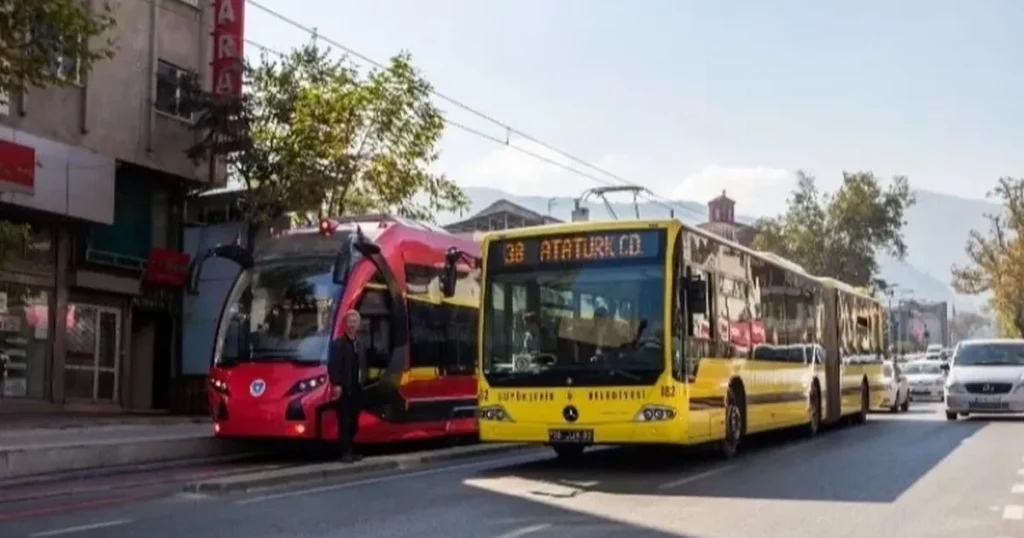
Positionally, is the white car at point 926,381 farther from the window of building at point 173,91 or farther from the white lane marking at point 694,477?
the white lane marking at point 694,477

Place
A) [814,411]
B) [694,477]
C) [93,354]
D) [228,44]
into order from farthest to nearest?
[228,44], [93,354], [814,411], [694,477]

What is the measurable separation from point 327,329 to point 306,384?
75 cm

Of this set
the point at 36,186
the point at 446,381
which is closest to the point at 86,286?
the point at 36,186

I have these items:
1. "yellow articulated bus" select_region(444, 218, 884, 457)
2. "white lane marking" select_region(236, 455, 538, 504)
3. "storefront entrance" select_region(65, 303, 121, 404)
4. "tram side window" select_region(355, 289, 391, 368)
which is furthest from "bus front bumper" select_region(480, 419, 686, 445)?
"storefront entrance" select_region(65, 303, 121, 404)

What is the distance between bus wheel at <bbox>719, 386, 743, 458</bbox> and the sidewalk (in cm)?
704

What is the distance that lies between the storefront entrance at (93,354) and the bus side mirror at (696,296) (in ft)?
56.8

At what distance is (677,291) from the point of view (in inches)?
562

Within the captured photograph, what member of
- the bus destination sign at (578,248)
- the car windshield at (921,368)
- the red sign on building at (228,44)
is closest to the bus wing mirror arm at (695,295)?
the bus destination sign at (578,248)

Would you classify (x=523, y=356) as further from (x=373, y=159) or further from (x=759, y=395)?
(x=373, y=159)

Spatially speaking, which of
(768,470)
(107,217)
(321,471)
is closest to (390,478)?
(321,471)

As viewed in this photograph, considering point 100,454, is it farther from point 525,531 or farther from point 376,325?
point 525,531

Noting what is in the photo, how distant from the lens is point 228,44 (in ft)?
98.1

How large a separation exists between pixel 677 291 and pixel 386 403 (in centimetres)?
494

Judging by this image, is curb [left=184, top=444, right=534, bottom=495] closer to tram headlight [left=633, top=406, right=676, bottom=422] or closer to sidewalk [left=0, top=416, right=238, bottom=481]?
sidewalk [left=0, top=416, right=238, bottom=481]
